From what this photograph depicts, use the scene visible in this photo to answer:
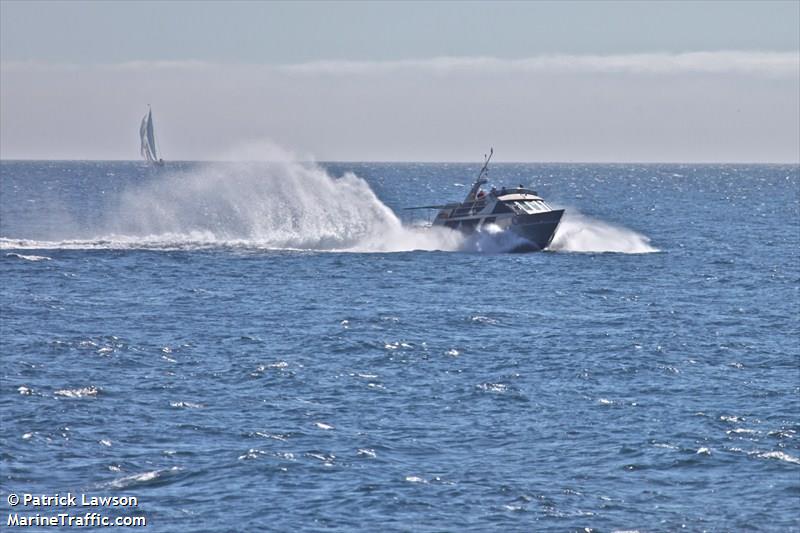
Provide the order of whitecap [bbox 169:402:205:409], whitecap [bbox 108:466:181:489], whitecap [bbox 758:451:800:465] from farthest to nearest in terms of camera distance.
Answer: whitecap [bbox 169:402:205:409]
whitecap [bbox 758:451:800:465]
whitecap [bbox 108:466:181:489]

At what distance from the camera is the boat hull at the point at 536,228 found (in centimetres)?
8212

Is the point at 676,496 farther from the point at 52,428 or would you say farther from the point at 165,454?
the point at 52,428

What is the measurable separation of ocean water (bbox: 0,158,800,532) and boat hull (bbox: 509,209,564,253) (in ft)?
3.72

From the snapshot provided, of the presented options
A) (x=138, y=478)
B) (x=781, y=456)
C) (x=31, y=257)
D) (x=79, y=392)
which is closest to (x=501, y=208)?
(x=31, y=257)

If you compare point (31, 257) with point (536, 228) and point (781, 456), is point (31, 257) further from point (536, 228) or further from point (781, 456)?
point (781, 456)

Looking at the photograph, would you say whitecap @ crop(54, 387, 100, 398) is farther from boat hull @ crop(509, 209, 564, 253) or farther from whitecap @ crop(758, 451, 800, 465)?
boat hull @ crop(509, 209, 564, 253)

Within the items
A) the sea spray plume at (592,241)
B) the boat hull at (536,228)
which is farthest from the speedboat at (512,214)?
the sea spray plume at (592,241)

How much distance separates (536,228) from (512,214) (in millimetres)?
2411

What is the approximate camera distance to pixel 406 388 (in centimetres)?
4162

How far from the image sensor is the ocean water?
2930 centimetres

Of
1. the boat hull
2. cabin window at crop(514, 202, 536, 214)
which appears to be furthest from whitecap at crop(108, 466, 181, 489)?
the boat hull

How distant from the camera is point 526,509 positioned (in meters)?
28.5

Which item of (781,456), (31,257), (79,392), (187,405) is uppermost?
(31,257)

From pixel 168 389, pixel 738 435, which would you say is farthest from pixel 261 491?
pixel 738 435
